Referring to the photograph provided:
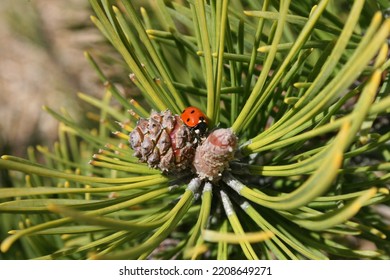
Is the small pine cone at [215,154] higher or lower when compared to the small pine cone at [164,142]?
lower

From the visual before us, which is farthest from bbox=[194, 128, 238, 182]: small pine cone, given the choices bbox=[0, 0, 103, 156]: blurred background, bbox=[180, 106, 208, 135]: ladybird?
bbox=[0, 0, 103, 156]: blurred background

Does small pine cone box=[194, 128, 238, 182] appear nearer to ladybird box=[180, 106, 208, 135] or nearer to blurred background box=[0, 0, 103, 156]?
ladybird box=[180, 106, 208, 135]

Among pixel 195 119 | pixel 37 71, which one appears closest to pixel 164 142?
pixel 195 119

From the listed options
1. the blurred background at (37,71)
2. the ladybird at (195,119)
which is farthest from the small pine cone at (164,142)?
the blurred background at (37,71)

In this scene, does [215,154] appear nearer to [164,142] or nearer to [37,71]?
[164,142]

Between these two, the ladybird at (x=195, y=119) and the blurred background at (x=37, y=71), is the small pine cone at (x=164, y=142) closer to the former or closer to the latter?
the ladybird at (x=195, y=119)
